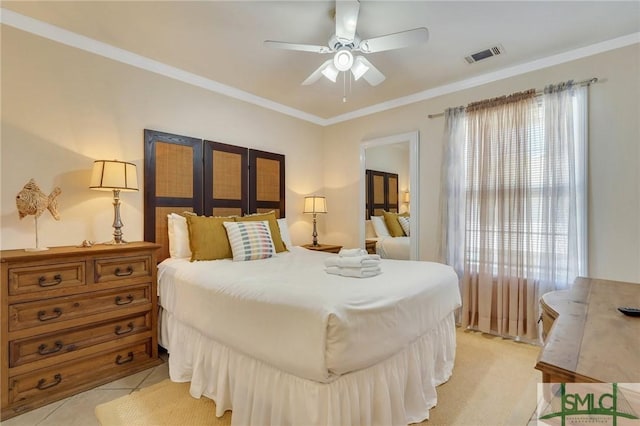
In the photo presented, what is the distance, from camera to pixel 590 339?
937 mm

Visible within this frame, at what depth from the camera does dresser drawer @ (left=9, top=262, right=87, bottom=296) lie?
191 cm

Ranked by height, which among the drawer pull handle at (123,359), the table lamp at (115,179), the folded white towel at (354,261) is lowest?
the drawer pull handle at (123,359)

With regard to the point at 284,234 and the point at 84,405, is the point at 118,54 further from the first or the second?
the point at 84,405

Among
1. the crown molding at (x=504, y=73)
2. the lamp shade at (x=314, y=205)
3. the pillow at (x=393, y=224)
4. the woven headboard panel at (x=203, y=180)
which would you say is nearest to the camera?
the crown molding at (x=504, y=73)

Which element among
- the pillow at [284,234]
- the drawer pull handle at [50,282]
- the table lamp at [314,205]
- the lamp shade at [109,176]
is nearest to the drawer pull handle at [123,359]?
the drawer pull handle at [50,282]

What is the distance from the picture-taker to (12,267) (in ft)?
6.18

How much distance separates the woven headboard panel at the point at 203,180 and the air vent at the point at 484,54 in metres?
2.41

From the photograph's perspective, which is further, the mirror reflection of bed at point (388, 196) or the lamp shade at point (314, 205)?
the lamp shade at point (314, 205)

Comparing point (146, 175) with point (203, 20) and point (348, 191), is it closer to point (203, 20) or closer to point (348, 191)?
point (203, 20)

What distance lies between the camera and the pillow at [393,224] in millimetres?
3880

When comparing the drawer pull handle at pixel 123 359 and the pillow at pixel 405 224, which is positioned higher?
the pillow at pixel 405 224

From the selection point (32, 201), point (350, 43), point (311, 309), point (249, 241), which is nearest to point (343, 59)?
point (350, 43)

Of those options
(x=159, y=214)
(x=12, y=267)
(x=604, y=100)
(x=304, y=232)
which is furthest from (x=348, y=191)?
(x=12, y=267)

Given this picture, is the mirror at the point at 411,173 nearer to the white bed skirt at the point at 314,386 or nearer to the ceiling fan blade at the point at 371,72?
the ceiling fan blade at the point at 371,72
